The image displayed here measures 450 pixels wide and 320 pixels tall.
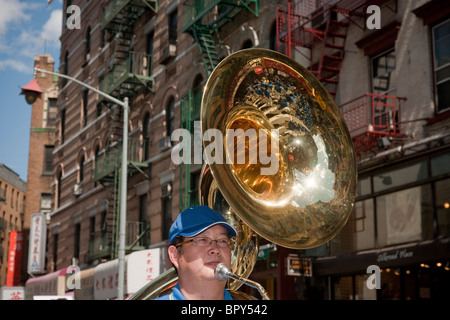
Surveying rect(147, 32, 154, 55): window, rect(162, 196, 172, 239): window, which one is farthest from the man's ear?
rect(147, 32, 154, 55): window

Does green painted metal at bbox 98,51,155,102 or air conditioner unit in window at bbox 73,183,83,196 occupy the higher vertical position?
green painted metal at bbox 98,51,155,102

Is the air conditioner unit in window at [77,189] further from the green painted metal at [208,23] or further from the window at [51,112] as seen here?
the window at [51,112]

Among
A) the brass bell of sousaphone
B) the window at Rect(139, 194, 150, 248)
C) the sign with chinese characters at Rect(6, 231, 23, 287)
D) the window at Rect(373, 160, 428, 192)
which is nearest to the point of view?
the brass bell of sousaphone

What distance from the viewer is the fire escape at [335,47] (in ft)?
45.0

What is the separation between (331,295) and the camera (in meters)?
15.6

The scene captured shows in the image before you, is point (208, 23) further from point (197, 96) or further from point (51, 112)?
point (51, 112)

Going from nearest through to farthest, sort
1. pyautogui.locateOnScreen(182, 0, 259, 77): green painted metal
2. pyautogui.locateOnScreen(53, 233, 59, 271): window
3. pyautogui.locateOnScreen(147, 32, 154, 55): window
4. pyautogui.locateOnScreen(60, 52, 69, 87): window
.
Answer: pyautogui.locateOnScreen(182, 0, 259, 77): green painted metal, pyautogui.locateOnScreen(147, 32, 154, 55): window, pyautogui.locateOnScreen(53, 233, 59, 271): window, pyautogui.locateOnScreen(60, 52, 69, 87): window

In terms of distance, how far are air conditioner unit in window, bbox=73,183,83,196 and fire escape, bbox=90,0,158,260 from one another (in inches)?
130

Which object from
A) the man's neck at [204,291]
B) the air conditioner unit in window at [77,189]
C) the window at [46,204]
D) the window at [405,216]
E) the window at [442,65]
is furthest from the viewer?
the window at [46,204]

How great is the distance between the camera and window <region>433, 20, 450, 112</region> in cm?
1283

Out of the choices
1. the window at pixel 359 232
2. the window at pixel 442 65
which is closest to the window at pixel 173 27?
the window at pixel 359 232

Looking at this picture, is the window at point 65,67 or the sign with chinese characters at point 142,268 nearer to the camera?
the sign with chinese characters at point 142,268

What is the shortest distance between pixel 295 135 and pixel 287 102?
253 millimetres

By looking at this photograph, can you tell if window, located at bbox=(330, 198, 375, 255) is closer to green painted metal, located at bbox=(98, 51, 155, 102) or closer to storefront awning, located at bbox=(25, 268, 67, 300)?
green painted metal, located at bbox=(98, 51, 155, 102)
